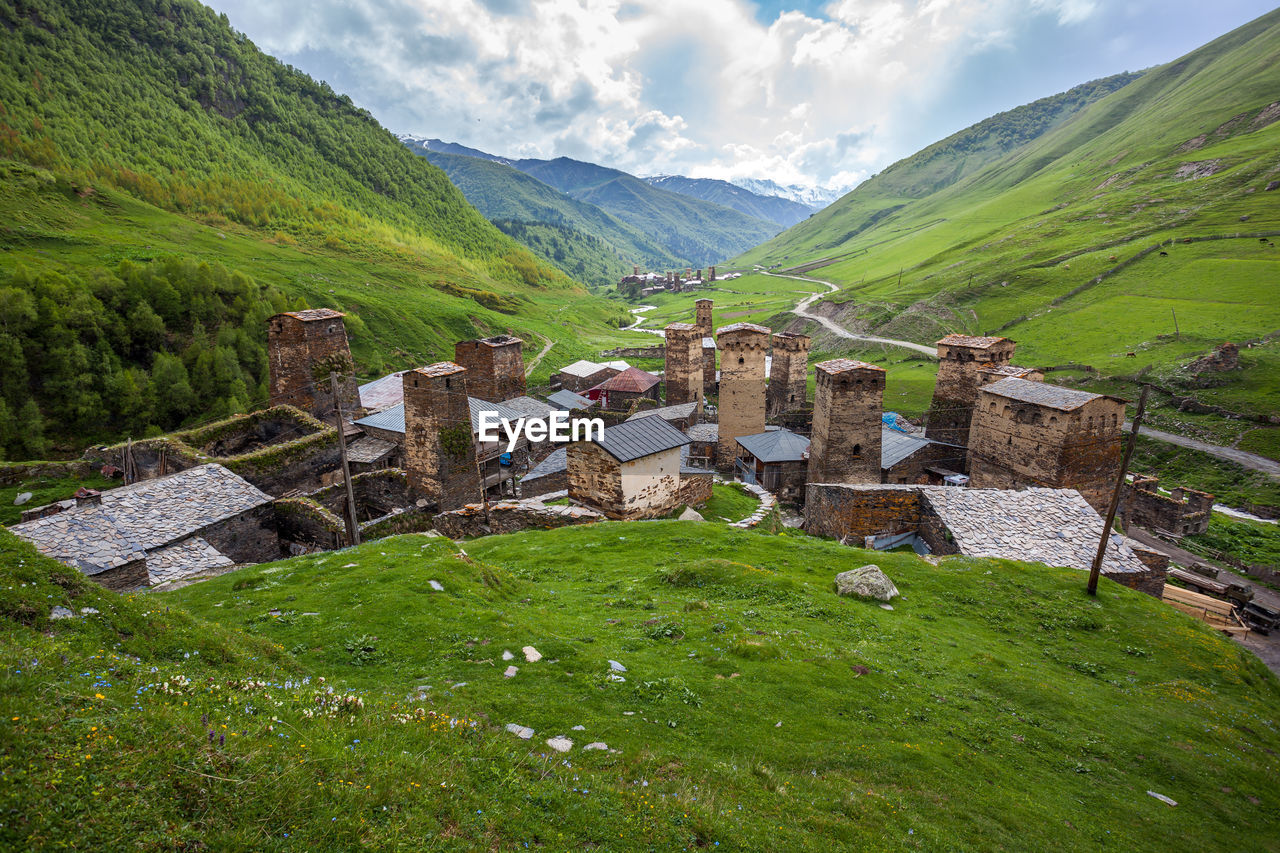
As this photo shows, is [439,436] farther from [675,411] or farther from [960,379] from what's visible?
[960,379]

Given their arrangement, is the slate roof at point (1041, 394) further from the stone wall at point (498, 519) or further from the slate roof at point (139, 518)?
the slate roof at point (139, 518)

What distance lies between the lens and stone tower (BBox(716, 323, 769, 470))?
4112 cm

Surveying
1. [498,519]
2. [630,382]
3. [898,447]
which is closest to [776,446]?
[898,447]

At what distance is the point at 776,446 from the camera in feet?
122

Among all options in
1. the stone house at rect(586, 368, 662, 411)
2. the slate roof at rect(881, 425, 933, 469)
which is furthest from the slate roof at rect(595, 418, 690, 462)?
the stone house at rect(586, 368, 662, 411)

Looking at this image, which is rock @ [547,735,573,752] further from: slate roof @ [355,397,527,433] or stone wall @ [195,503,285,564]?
slate roof @ [355,397,527,433]

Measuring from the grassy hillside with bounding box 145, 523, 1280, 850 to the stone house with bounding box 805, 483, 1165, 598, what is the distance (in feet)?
9.46

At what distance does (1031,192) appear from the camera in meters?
152

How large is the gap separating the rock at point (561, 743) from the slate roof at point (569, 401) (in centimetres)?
4592

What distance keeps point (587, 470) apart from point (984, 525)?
53.4ft

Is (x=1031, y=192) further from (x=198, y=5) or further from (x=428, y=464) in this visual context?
(x=198, y=5)

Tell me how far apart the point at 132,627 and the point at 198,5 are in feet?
647

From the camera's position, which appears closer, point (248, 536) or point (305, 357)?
point (248, 536)

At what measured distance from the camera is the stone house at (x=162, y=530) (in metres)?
17.1
